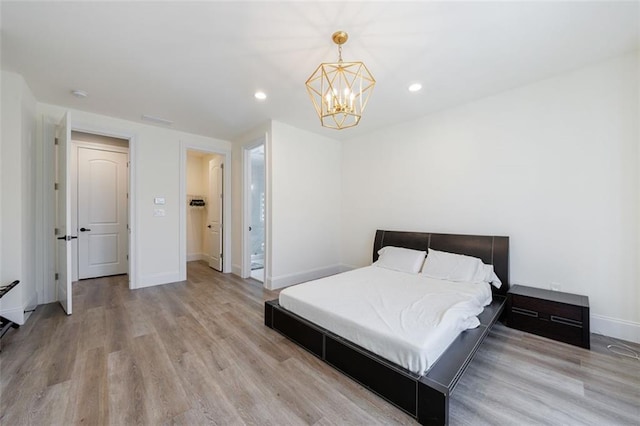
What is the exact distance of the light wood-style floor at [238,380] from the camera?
156 cm

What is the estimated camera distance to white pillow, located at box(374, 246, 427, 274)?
3.41 metres

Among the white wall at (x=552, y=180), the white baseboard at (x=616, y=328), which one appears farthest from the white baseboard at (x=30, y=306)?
the white baseboard at (x=616, y=328)

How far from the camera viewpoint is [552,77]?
2.76 meters

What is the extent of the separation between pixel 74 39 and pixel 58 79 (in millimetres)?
991

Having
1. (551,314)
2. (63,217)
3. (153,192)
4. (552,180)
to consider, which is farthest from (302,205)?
(551,314)

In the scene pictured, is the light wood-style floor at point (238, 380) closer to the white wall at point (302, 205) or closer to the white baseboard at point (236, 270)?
the white wall at point (302, 205)

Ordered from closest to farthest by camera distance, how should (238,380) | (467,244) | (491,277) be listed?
(238,380) < (491,277) < (467,244)

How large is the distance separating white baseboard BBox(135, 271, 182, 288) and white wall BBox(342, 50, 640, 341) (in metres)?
4.07

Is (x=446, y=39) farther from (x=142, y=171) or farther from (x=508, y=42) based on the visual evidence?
(x=142, y=171)

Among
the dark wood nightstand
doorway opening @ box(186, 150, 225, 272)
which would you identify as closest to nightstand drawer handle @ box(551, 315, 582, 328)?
the dark wood nightstand

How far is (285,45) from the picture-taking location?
220 cm

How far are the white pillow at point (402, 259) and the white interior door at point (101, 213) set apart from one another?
4883mm

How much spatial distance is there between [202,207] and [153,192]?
2.12m

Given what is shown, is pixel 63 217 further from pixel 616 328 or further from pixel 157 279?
pixel 616 328
